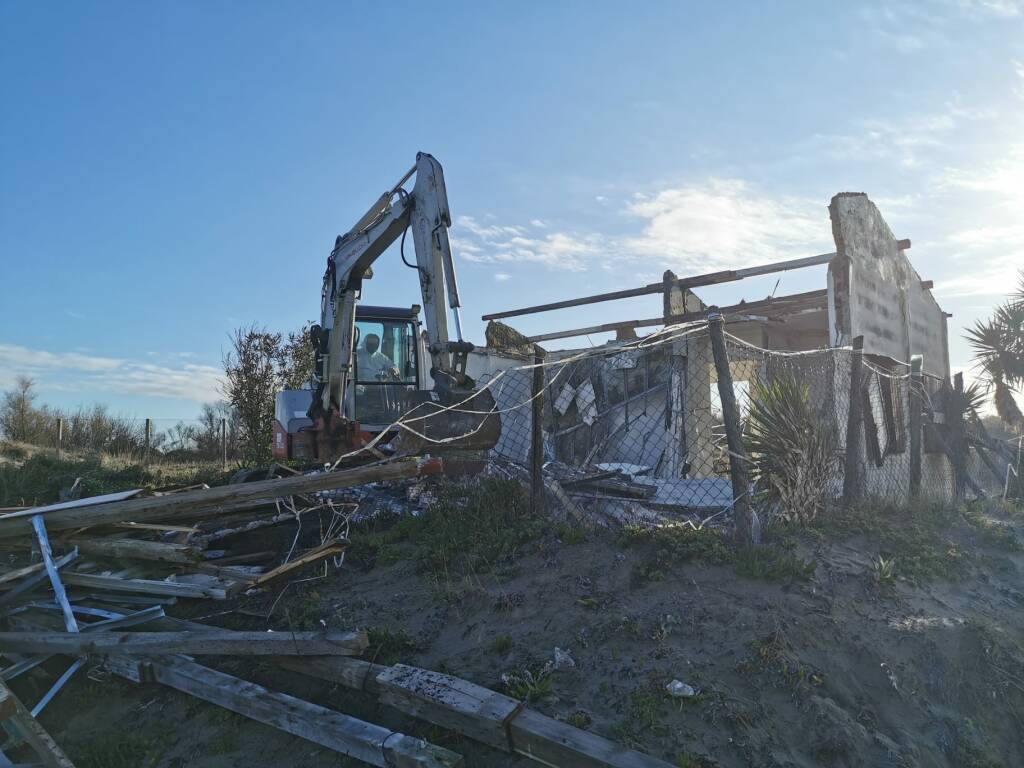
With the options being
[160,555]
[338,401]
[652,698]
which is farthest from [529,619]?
[338,401]

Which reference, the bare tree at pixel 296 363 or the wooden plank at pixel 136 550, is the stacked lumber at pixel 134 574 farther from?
the bare tree at pixel 296 363

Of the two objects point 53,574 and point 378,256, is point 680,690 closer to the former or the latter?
point 53,574

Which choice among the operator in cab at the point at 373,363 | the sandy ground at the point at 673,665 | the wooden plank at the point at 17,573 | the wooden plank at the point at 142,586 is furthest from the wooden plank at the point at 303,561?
the operator in cab at the point at 373,363

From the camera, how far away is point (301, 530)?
21.7 ft

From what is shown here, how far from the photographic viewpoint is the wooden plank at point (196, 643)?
3.81m

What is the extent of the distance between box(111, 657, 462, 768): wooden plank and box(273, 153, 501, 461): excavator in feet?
7.83

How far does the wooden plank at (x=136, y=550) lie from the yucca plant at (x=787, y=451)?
4594mm

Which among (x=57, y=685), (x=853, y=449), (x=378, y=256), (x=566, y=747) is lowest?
(x=57, y=685)

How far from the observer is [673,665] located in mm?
3566

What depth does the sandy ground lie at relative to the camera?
128 inches

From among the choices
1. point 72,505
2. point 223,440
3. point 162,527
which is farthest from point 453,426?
point 223,440

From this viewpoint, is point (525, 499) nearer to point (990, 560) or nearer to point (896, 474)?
point (990, 560)

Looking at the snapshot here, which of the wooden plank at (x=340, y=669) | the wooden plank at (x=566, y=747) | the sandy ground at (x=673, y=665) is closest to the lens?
the wooden plank at (x=566, y=747)

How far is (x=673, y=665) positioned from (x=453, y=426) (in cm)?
360
